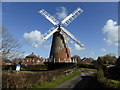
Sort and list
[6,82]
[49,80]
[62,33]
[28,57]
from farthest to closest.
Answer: [28,57] → [62,33] → [49,80] → [6,82]

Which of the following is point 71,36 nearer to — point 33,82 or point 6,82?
point 33,82

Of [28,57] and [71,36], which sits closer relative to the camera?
[71,36]

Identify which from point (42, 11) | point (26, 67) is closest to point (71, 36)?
point (42, 11)

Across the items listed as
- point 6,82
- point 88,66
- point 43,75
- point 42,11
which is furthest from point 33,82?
point 88,66

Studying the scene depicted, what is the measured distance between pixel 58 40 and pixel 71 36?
12.4 feet

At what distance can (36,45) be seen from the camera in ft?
99.6

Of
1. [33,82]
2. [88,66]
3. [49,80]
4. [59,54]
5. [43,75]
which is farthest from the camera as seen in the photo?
[88,66]

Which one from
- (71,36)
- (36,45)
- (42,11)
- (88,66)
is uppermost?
(42,11)

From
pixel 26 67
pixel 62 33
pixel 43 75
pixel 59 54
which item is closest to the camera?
pixel 43 75

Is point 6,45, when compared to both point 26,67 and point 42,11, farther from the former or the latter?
point 26,67

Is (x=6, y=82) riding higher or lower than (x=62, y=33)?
lower

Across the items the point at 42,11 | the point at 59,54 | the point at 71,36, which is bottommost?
the point at 59,54

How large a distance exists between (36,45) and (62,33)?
659 centimetres

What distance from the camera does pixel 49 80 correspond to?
54.3 ft
